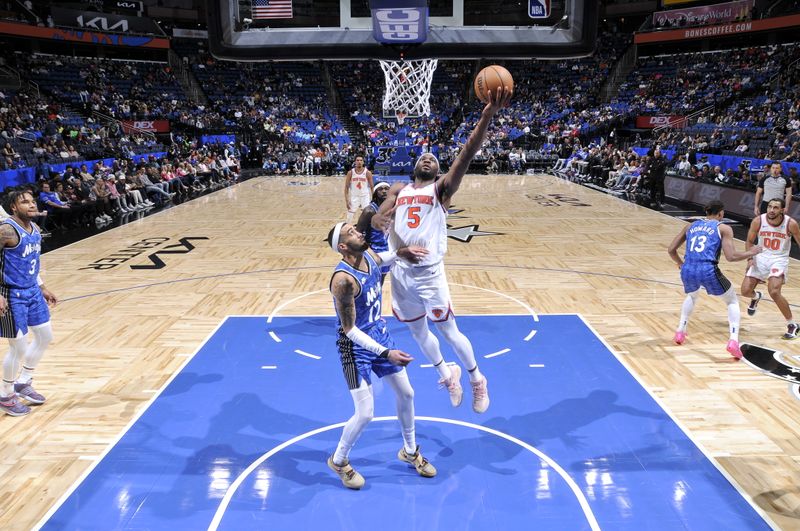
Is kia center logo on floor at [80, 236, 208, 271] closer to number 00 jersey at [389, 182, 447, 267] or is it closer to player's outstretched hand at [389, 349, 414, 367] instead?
number 00 jersey at [389, 182, 447, 267]

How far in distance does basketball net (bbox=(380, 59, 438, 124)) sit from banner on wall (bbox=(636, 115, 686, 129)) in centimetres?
1751

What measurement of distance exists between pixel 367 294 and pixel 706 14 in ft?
121

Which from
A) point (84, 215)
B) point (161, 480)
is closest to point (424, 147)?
point (84, 215)

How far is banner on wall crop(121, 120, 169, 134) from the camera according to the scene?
88.8ft

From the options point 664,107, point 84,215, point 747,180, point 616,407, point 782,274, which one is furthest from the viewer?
point 664,107

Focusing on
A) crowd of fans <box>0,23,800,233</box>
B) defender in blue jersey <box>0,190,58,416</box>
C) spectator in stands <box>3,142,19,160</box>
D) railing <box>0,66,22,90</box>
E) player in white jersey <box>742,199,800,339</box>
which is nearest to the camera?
defender in blue jersey <box>0,190,58,416</box>

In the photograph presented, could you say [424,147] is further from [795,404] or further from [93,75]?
[795,404]

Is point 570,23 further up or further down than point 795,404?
further up

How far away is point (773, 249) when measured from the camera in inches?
259

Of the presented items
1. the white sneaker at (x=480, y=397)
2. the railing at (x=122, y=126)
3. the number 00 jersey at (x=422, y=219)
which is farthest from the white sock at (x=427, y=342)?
the railing at (x=122, y=126)

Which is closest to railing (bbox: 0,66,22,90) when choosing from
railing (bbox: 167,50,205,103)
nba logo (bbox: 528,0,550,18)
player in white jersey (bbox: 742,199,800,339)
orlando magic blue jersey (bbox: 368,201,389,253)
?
railing (bbox: 167,50,205,103)

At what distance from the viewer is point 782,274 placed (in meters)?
6.50

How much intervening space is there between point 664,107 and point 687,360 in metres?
27.9

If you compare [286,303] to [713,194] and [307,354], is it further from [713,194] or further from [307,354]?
[713,194]
